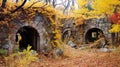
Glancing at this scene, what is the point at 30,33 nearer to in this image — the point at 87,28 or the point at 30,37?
the point at 30,37

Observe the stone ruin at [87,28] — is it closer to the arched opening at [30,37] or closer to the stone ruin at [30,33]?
the arched opening at [30,37]

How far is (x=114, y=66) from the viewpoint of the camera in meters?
10.7

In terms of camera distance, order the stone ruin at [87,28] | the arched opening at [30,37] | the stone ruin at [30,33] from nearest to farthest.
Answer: the stone ruin at [30,33] < the arched opening at [30,37] < the stone ruin at [87,28]

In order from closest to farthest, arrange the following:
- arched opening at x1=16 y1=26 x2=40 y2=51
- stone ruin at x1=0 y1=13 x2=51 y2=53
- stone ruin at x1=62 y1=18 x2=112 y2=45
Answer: stone ruin at x1=0 y1=13 x2=51 y2=53 → arched opening at x1=16 y1=26 x2=40 y2=51 → stone ruin at x1=62 y1=18 x2=112 y2=45

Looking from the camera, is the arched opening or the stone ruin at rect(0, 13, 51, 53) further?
the arched opening

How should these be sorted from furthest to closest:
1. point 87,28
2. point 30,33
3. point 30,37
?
1. point 87,28
2. point 30,37
3. point 30,33

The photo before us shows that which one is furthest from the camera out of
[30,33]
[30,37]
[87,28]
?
[87,28]

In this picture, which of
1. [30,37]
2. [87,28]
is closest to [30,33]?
[30,37]

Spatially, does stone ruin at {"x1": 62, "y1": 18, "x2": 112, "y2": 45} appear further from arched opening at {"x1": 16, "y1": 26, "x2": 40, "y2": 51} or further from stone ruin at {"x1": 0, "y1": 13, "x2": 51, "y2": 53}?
stone ruin at {"x1": 0, "y1": 13, "x2": 51, "y2": 53}

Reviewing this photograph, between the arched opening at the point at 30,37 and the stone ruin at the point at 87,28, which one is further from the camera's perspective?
the stone ruin at the point at 87,28

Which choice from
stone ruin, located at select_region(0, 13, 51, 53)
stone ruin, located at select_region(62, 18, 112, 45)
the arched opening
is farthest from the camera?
stone ruin, located at select_region(62, 18, 112, 45)

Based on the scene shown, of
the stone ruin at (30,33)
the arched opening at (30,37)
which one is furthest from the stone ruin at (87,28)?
the stone ruin at (30,33)

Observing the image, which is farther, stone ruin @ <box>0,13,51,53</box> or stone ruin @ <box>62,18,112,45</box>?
stone ruin @ <box>62,18,112,45</box>

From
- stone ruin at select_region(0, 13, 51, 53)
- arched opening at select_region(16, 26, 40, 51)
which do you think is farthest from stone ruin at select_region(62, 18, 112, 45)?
stone ruin at select_region(0, 13, 51, 53)
